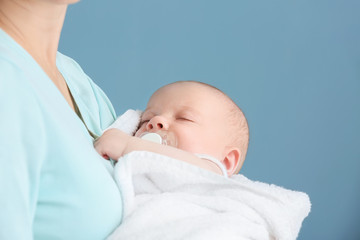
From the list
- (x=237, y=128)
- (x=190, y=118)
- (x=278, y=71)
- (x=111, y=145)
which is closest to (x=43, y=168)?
(x=111, y=145)

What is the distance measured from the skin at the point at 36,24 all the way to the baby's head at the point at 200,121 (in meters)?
0.27

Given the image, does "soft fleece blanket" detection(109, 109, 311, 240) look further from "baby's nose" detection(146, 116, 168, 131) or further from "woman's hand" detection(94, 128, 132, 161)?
"baby's nose" detection(146, 116, 168, 131)

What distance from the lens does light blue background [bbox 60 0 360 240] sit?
8.27 feet

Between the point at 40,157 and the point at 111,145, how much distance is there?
0.26 meters

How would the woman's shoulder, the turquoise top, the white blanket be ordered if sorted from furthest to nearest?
the woman's shoulder, the white blanket, the turquoise top

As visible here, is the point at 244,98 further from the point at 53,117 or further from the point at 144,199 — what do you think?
the point at 53,117

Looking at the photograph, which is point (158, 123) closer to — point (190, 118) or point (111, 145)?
point (190, 118)

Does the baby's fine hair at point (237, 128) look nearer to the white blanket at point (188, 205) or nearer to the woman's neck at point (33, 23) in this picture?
the white blanket at point (188, 205)

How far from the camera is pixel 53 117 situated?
2.60 ft

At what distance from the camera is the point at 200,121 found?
126 centimetres

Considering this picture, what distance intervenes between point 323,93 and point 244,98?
1.22ft

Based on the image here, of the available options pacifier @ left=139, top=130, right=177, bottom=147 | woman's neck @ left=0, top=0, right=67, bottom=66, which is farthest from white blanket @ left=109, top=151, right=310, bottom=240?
woman's neck @ left=0, top=0, right=67, bottom=66

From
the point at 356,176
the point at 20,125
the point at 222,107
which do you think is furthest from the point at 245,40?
the point at 20,125

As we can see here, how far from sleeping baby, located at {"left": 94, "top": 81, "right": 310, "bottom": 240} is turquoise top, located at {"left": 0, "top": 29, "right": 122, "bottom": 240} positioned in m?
0.05
